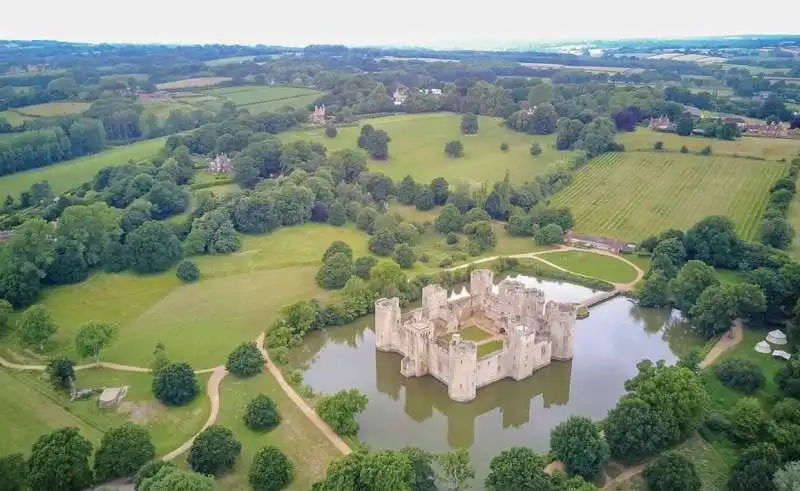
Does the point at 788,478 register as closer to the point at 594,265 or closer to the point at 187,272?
the point at 594,265

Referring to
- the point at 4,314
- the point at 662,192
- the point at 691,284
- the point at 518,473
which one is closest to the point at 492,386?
the point at 518,473

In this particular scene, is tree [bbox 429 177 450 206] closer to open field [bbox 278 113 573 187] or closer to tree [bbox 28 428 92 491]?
open field [bbox 278 113 573 187]

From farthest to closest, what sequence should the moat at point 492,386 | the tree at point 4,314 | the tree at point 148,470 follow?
the tree at point 4,314
the moat at point 492,386
the tree at point 148,470

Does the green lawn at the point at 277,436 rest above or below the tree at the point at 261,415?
below

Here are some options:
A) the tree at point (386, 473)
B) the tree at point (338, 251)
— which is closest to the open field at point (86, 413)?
the tree at point (386, 473)

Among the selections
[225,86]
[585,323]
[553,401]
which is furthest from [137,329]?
[225,86]

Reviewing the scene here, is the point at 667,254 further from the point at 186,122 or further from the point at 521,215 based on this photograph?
the point at 186,122

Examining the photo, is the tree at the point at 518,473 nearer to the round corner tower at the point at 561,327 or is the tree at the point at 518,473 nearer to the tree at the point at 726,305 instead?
the round corner tower at the point at 561,327
